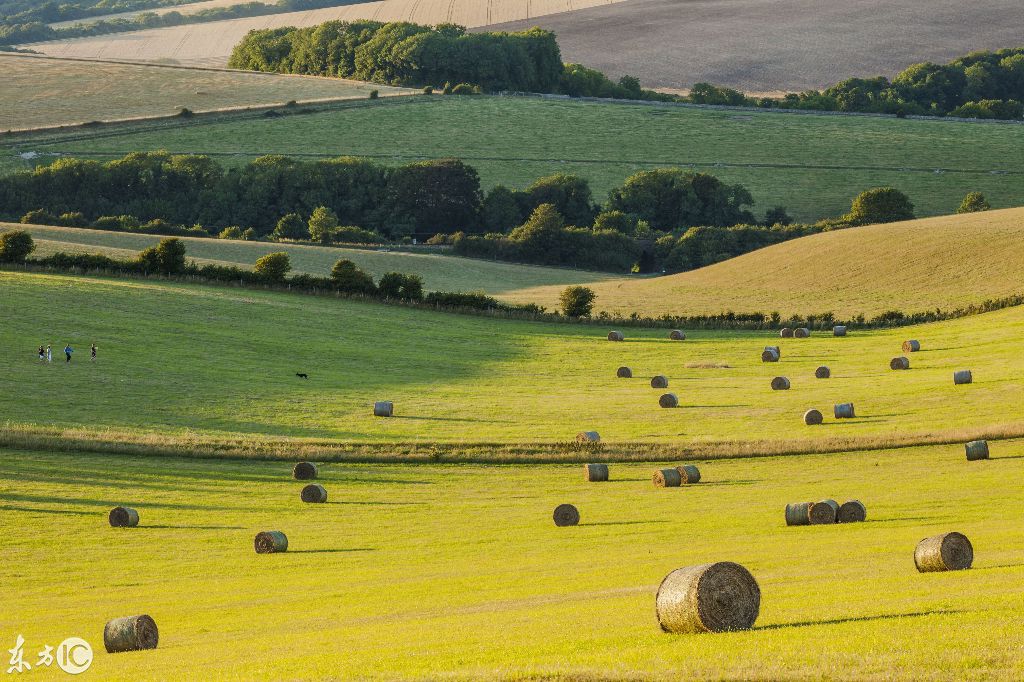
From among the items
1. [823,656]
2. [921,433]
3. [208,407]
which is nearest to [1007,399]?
[921,433]

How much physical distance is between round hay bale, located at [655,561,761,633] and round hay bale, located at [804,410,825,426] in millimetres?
→ 32406

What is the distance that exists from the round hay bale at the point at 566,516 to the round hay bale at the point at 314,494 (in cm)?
800

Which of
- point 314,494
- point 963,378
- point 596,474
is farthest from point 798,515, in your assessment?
point 963,378

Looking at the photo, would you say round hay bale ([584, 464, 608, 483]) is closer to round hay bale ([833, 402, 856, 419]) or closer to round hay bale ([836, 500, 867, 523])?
A: round hay bale ([836, 500, 867, 523])

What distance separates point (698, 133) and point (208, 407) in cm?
11238

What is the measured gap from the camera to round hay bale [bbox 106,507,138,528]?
38.0 meters

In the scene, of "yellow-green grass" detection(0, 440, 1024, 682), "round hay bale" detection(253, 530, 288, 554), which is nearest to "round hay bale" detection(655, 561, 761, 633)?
"yellow-green grass" detection(0, 440, 1024, 682)

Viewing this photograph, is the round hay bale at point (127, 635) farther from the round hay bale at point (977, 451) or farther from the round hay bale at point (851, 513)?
the round hay bale at point (977, 451)

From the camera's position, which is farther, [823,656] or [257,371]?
[257,371]

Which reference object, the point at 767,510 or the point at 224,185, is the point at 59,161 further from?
the point at 767,510

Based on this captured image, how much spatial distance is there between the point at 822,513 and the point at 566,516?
6505 millimetres

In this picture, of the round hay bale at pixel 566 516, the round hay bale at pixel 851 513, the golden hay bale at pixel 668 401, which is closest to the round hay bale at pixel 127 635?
the round hay bale at pixel 566 516

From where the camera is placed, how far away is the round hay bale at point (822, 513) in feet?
111

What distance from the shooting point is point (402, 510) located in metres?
40.7
